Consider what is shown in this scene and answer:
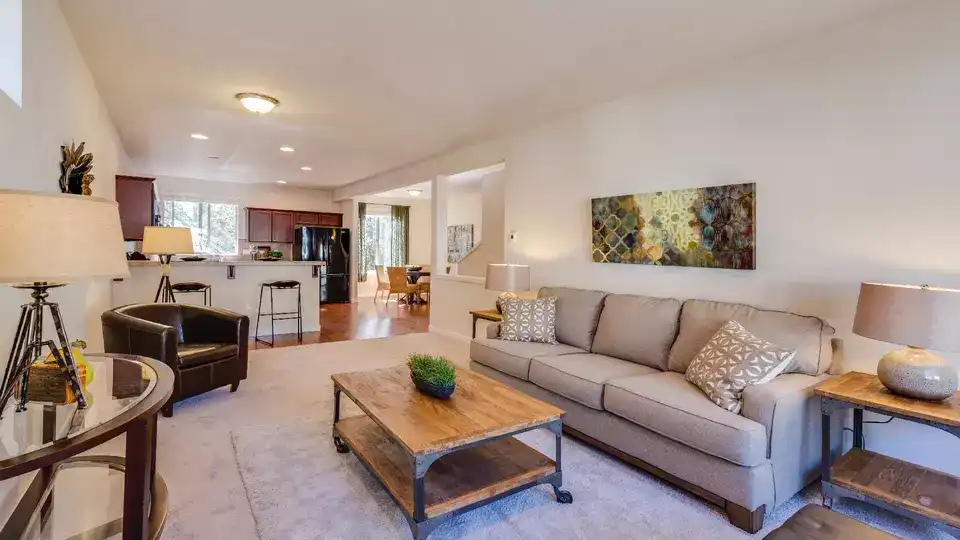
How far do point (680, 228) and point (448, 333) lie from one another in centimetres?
357

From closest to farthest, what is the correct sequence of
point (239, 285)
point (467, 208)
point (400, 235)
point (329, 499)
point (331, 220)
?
point (329, 499)
point (239, 285)
point (467, 208)
point (331, 220)
point (400, 235)

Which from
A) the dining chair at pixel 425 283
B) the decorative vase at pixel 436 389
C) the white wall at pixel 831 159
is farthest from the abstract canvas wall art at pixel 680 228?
the dining chair at pixel 425 283

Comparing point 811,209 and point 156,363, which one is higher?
point 811,209

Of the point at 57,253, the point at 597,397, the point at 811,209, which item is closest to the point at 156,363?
the point at 57,253

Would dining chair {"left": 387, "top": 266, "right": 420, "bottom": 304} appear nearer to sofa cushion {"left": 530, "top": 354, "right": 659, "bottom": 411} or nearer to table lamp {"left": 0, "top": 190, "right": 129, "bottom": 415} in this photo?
sofa cushion {"left": 530, "top": 354, "right": 659, "bottom": 411}

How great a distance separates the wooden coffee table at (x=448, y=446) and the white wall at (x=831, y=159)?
1.77 metres

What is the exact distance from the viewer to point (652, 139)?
363 centimetres

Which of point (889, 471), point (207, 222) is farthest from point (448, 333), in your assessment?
point (207, 222)

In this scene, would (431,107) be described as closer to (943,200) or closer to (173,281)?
(943,200)

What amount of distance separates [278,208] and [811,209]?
941 cm

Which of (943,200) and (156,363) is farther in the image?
(943,200)

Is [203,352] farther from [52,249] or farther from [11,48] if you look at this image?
[52,249]

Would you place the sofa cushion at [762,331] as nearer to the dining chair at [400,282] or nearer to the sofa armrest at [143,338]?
the sofa armrest at [143,338]

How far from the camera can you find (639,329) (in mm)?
3213
